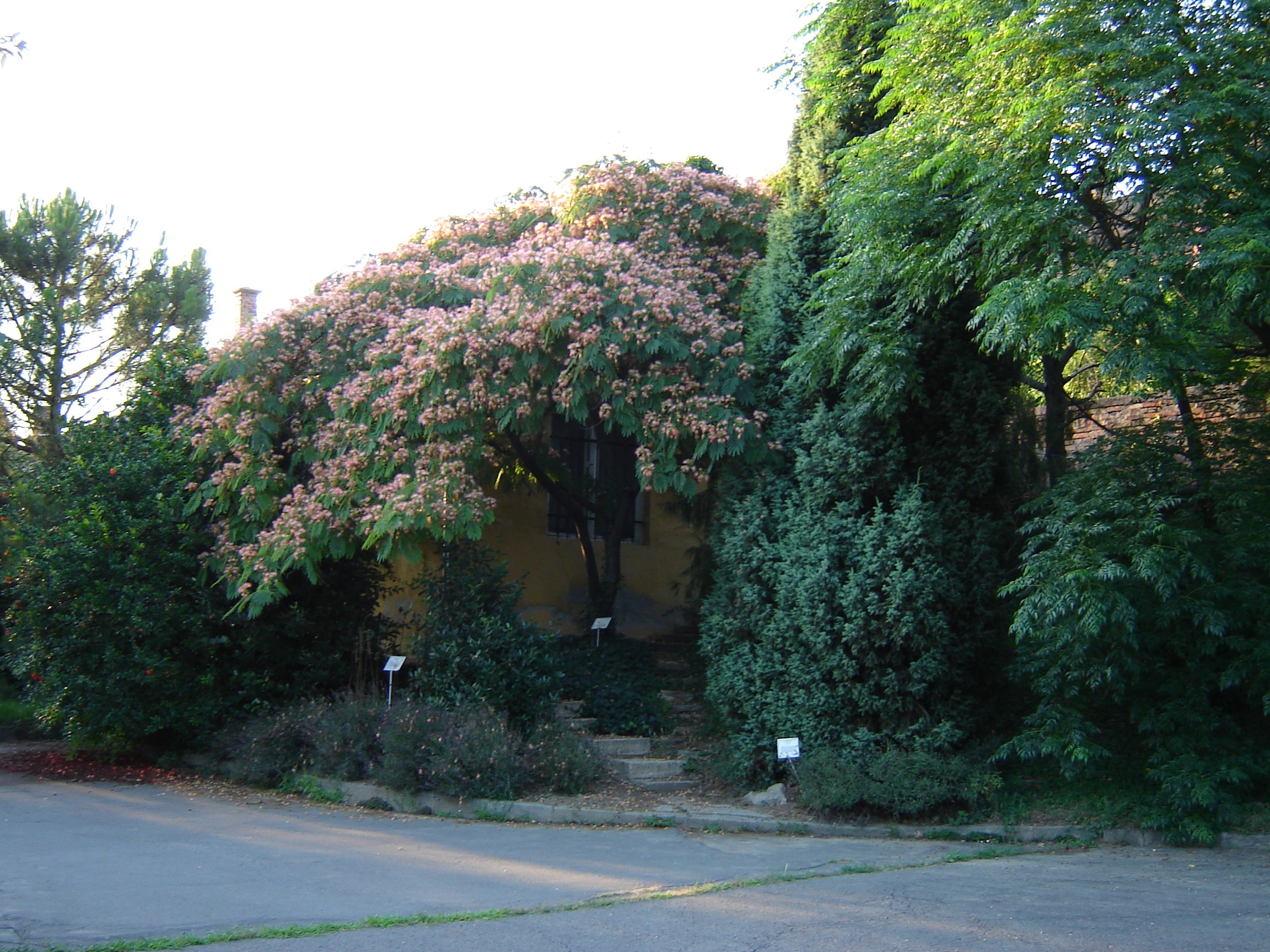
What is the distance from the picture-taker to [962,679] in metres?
9.18

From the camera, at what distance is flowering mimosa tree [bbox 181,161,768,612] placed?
32.8 ft

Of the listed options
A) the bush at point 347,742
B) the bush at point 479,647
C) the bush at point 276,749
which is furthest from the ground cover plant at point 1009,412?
the bush at point 276,749

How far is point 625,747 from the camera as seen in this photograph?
36.3 feet

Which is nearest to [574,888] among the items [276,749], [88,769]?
[276,749]

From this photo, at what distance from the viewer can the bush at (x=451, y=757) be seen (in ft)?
30.6

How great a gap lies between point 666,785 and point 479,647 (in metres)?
2.35

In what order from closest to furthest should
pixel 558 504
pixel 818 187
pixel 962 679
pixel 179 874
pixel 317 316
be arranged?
pixel 179 874 < pixel 962 679 < pixel 818 187 < pixel 317 316 < pixel 558 504

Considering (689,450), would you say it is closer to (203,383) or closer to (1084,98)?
(1084,98)

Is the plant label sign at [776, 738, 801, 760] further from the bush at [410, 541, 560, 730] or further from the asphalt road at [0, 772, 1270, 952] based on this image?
the bush at [410, 541, 560, 730]

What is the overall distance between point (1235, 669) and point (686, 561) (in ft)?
29.4

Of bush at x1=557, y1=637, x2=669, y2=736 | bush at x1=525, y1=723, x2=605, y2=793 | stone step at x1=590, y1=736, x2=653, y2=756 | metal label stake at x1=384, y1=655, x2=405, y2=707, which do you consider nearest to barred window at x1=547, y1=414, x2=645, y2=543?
bush at x1=557, y1=637, x2=669, y2=736

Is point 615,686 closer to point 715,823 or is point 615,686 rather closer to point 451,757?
point 451,757

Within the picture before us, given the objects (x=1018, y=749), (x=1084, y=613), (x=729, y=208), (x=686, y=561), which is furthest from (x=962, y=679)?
(x=686, y=561)

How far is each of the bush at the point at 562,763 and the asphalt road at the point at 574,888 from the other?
32.5 inches
